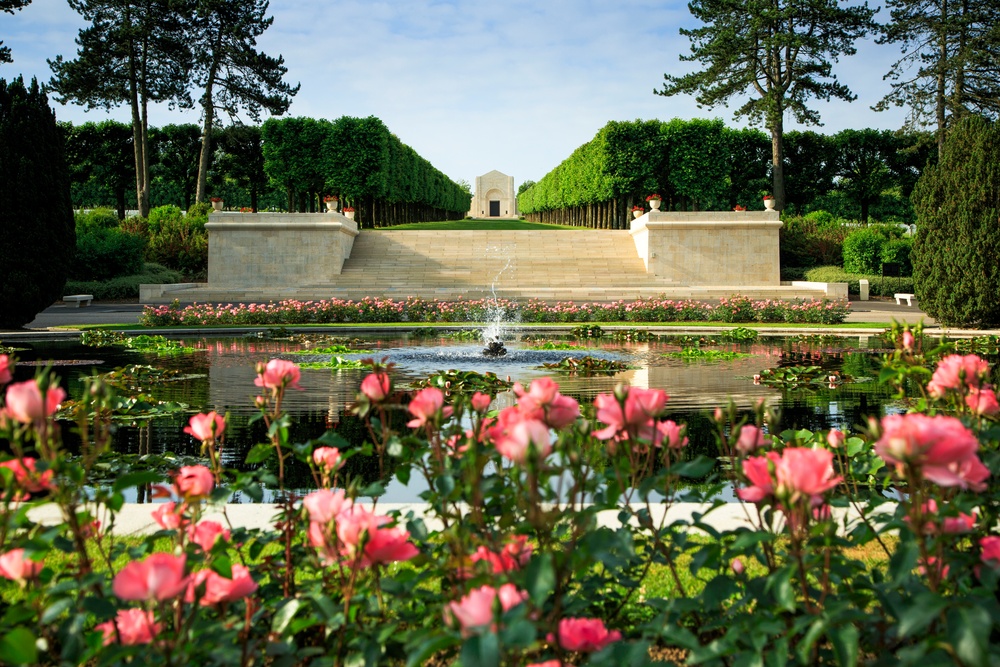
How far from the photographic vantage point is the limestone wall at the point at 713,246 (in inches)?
1081

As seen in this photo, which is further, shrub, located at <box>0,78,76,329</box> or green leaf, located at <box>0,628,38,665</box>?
shrub, located at <box>0,78,76,329</box>

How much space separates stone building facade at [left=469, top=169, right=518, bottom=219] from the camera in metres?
87.8

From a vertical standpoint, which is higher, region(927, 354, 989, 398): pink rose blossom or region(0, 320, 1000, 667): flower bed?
region(927, 354, 989, 398): pink rose blossom

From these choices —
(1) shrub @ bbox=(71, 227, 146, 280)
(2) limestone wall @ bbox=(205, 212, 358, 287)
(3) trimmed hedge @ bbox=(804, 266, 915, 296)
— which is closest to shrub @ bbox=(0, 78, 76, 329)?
(2) limestone wall @ bbox=(205, 212, 358, 287)

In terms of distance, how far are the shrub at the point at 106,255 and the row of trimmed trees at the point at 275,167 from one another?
32.7ft

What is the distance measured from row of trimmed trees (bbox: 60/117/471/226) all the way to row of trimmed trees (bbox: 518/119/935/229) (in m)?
9.65

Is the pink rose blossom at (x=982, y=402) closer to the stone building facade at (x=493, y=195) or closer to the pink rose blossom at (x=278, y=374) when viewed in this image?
the pink rose blossom at (x=278, y=374)

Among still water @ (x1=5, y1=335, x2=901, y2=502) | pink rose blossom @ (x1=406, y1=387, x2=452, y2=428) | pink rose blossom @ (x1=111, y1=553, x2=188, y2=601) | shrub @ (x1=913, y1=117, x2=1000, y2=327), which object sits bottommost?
still water @ (x1=5, y1=335, x2=901, y2=502)

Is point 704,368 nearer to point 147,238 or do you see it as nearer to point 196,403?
point 196,403

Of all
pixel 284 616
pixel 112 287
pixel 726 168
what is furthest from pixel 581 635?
pixel 726 168

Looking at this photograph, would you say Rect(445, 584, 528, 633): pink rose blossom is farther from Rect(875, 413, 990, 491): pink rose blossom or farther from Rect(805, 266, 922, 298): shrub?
Rect(805, 266, 922, 298): shrub

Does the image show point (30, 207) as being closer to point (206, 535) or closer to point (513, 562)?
point (206, 535)

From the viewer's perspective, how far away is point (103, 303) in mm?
24562

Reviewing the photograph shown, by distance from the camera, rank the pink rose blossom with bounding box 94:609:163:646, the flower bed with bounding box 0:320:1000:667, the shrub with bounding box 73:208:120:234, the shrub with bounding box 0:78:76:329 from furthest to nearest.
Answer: the shrub with bounding box 73:208:120:234, the shrub with bounding box 0:78:76:329, the pink rose blossom with bounding box 94:609:163:646, the flower bed with bounding box 0:320:1000:667
